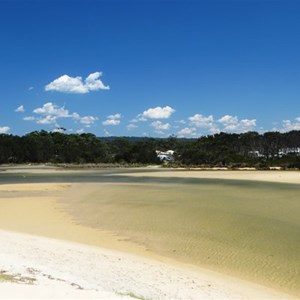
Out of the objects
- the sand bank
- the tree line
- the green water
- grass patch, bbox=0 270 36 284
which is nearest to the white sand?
grass patch, bbox=0 270 36 284

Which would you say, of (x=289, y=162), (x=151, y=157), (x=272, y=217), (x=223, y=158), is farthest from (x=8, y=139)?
(x=272, y=217)

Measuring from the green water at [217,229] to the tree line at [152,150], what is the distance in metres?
78.8

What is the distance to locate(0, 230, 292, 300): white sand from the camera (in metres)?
7.87

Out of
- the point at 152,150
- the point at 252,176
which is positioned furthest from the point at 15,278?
the point at 152,150

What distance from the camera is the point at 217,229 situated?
17734mm

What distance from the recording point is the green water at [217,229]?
480 inches

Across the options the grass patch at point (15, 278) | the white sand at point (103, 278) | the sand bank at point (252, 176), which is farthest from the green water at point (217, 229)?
the sand bank at point (252, 176)

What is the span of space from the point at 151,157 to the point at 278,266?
11901cm

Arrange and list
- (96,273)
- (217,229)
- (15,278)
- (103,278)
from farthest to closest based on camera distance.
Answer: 1. (217,229)
2. (96,273)
3. (103,278)
4. (15,278)

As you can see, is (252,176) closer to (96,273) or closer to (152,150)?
(96,273)

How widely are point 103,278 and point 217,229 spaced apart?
28.8ft

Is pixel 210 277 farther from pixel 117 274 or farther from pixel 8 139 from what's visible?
pixel 8 139

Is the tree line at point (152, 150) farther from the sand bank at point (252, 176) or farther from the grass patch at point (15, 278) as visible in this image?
the grass patch at point (15, 278)

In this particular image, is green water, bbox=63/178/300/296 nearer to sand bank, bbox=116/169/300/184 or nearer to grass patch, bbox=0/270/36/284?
grass patch, bbox=0/270/36/284
